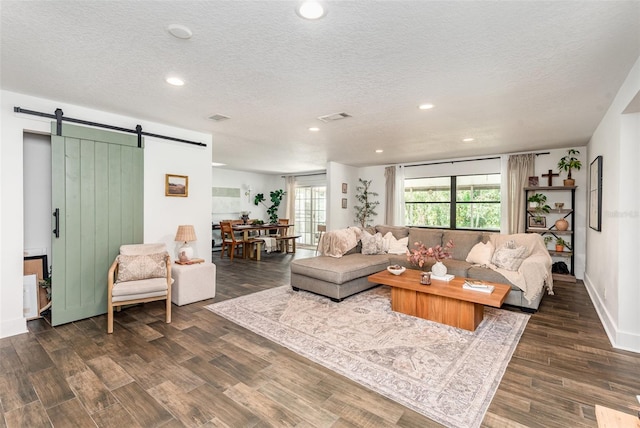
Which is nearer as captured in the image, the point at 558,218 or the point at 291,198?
the point at 558,218

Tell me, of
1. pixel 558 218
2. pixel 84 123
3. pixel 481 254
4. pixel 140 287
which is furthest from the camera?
pixel 558 218

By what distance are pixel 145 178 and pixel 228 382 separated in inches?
117

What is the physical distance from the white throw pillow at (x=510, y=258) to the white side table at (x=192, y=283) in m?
4.03

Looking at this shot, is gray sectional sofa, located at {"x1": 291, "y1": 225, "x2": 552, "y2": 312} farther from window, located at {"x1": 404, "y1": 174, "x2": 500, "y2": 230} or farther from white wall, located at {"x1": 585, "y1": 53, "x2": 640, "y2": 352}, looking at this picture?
window, located at {"x1": 404, "y1": 174, "x2": 500, "y2": 230}

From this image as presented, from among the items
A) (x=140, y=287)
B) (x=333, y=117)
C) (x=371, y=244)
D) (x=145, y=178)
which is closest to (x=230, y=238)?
(x=145, y=178)

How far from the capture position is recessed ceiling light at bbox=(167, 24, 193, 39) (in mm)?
1917

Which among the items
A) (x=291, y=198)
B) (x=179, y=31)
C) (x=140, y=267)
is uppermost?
(x=179, y=31)

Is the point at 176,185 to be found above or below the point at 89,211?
above

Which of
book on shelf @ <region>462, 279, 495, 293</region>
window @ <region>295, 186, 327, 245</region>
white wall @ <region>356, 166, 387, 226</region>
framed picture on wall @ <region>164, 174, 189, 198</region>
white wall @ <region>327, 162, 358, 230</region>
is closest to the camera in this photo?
book on shelf @ <region>462, 279, 495, 293</region>

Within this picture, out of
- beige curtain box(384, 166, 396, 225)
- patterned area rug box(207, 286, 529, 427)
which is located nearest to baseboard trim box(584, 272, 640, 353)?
patterned area rug box(207, 286, 529, 427)

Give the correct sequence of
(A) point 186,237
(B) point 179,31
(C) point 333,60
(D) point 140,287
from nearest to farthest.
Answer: (B) point 179,31 → (C) point 333,60 → (D) point 140,287 → (A) point 186,237

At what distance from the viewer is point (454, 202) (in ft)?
22.8

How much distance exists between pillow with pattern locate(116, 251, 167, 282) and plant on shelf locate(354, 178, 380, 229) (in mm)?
5535

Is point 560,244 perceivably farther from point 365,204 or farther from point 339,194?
point 339,194
